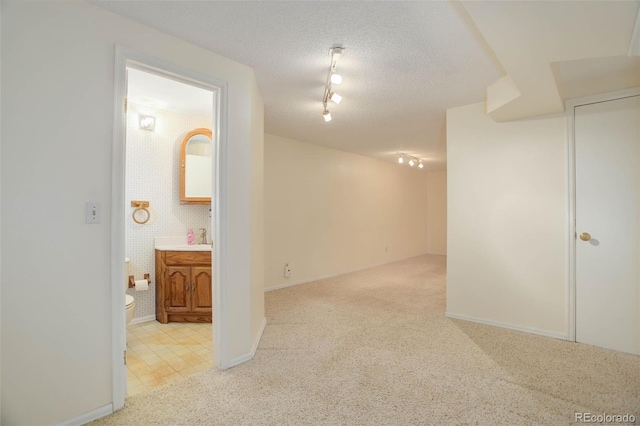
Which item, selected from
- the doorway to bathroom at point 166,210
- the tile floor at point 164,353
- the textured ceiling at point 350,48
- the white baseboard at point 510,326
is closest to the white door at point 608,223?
the white baseboard at point 510,326

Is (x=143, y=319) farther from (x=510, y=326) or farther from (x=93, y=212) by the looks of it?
(x=510, y=326)

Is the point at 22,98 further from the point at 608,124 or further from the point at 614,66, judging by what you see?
the point at 608,124

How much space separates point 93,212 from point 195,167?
77.1 inches

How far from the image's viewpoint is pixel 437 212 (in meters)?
8.40

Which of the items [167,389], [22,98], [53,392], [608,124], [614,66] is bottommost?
[167,389]

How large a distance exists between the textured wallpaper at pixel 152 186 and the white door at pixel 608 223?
3831mm

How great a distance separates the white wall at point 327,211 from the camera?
461 cm

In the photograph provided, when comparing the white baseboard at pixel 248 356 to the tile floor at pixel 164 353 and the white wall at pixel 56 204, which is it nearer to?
the tile floor at pixel 164 353

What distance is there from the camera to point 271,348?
103 inches

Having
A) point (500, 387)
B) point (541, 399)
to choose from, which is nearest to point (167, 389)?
point (500, 387)

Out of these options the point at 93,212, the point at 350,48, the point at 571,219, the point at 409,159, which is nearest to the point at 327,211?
the point at 409,159

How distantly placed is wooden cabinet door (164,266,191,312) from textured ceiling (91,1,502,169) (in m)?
1.93

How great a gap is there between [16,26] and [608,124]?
3.98 metres

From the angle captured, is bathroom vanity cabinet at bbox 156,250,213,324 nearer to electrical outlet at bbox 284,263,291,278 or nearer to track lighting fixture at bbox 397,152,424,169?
electrical outlet at bbox 284,263,291,278
